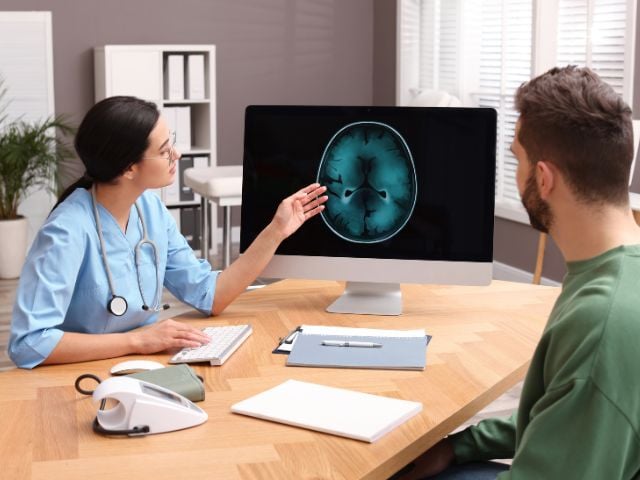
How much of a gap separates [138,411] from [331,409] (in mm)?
309

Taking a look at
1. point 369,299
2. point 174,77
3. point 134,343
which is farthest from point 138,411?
point 174,77

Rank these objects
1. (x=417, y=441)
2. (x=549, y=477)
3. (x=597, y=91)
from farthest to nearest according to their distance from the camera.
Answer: (x=417, y=441) → (x=597, y=91) → (x=549, y=477)

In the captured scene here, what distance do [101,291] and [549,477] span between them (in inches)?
44.7

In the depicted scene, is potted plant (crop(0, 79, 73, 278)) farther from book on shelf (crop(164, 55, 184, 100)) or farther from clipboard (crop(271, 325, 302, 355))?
clipboard (crop(271, 325, 302, 355))

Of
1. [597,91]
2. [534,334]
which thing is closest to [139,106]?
[534,334]

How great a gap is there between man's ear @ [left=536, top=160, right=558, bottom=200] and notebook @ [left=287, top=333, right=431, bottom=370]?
2.02 ft

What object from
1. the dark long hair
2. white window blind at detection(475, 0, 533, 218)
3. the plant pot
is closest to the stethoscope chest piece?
the dark long hair

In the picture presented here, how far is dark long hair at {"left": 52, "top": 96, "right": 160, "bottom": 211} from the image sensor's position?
6.84 feet

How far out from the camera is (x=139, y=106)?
83.4 inches

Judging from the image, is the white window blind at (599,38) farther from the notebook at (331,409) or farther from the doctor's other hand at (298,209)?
the notebook at (331,409)

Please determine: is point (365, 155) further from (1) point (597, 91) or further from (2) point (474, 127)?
(1) point (597, 91)

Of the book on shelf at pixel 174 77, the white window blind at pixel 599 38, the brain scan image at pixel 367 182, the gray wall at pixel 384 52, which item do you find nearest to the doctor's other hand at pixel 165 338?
the brain scan image at pixel 367 182

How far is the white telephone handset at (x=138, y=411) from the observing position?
1.48 m

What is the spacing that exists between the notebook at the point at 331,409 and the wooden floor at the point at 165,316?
1.28 meters
